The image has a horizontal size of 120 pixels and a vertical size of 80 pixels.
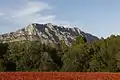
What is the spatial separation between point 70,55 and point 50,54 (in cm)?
537

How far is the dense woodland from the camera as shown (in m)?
69.9

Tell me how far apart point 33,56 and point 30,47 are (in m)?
3.29

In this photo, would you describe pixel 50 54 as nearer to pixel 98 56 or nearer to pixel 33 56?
pixel 33 56

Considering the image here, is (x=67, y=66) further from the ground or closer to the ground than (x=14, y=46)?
closer to the ground

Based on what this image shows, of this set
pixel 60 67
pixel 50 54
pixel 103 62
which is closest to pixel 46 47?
pixel 50 54

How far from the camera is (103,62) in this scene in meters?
71.9

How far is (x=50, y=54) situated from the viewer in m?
79.2

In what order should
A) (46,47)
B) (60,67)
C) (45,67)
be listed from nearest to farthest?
1. (45,67)
2. (60,67)
3. (46,47)

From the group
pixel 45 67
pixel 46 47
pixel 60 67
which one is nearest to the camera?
pixel 45 67

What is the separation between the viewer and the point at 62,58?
256 ft

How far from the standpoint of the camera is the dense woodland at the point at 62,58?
69.9m

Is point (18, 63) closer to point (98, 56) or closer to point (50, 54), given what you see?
point (50, 54)

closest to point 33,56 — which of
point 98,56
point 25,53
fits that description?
point 25,53

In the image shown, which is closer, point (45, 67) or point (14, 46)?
point (45, 67)
